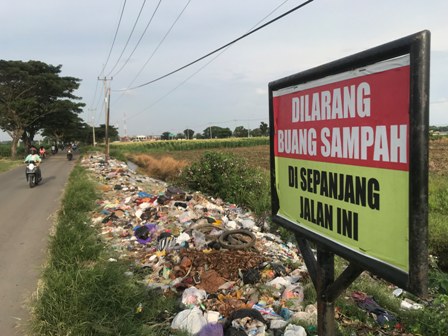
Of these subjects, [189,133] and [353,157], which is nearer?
[353,157]

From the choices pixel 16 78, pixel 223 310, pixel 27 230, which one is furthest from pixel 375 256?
pixel 16 78

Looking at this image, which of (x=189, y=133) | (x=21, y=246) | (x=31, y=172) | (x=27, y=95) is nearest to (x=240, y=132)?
(x=189, y=133)

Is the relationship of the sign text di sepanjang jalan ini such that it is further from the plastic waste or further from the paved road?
the paved road

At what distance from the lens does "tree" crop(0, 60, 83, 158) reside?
118ft

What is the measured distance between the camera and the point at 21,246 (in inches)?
272

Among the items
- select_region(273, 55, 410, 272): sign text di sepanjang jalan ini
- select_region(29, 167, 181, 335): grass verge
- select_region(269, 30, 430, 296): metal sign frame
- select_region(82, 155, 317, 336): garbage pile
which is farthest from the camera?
select_region(82, 155, 317, 336): garbage pile

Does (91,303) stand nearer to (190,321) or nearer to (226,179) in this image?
(190,321)

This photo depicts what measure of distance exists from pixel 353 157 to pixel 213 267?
4066mm

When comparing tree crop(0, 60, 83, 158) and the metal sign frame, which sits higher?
tree crop(0, 60, 83, 158)

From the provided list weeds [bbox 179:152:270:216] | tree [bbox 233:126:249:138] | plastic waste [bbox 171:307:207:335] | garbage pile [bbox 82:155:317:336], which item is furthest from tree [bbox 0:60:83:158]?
tree [bbox 233:126:249:138]

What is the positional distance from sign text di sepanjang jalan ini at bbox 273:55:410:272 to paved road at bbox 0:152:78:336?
3389 millimetres

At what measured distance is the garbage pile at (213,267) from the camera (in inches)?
158

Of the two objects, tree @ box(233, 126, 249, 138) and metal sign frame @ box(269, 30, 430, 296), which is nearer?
metal sign frame @ box(269, 30, 430, 296)

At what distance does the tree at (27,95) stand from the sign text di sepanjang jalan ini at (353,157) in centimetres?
3924
